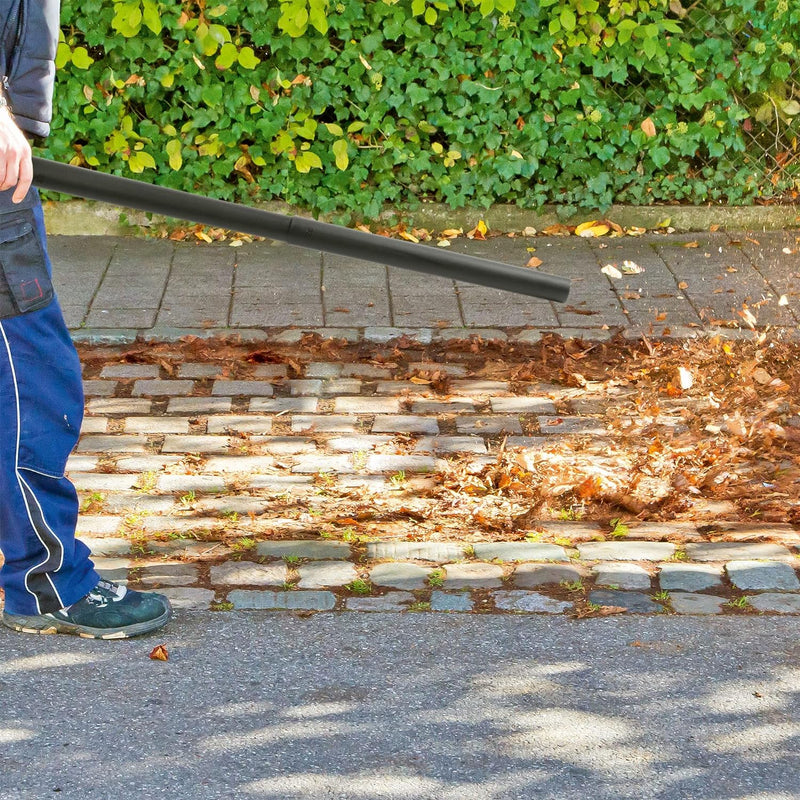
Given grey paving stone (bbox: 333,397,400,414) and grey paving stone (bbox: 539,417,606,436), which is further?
grey paving stone (bbox: 333,397,400,414)

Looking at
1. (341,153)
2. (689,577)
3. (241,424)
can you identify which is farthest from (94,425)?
(341,153)

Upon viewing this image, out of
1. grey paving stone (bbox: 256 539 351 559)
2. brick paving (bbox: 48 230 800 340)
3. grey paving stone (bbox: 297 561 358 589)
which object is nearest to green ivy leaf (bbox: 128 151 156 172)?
brick paving (bbox: 48 230 800 340)

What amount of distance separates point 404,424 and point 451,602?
1.33m

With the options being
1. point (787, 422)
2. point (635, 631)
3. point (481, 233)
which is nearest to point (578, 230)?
point (481, 233)

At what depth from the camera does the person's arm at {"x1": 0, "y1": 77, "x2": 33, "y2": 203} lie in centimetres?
272

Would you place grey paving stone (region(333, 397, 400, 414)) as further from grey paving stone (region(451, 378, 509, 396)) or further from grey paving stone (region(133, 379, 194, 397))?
grey paving stone (region(133, 379, 194, 397))

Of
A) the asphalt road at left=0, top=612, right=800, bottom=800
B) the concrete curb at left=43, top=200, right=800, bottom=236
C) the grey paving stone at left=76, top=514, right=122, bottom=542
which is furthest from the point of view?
the concrete curb at left=43, top=200, right=800, bottom=236

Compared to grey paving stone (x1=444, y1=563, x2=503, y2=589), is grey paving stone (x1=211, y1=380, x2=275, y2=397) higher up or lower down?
lower down

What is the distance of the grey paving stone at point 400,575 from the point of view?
11.6ft

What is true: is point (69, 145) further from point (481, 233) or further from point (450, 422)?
point (450, 422)

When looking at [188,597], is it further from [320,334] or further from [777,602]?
[320,334]

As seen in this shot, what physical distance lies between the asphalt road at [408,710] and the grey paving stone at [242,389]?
1.72 meters

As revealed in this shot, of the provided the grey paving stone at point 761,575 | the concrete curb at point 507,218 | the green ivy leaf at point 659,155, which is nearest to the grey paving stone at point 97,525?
the grey paving stone at point 761,575

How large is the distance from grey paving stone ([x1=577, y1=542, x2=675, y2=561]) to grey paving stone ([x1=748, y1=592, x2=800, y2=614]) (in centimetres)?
32
